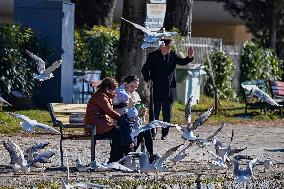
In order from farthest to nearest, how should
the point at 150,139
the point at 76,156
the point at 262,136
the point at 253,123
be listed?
the point at 253,123
the point at 262,136
the point at 76,156
the point at 150,139

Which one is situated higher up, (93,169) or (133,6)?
(133,6)

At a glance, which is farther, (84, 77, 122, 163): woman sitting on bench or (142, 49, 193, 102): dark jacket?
(142, 49, 193, 102): dark jacket

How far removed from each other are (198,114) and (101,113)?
9793 millimetres

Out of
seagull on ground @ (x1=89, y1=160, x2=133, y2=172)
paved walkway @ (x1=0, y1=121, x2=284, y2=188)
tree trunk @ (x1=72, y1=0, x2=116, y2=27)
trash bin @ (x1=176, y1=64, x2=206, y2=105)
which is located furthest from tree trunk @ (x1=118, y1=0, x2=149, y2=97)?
seagull on ground @ (x1=89, y1=160, x2=133, y2=172)

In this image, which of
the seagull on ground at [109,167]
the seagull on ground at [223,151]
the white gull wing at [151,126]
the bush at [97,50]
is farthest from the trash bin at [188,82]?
the seagull on ground at [109,167]

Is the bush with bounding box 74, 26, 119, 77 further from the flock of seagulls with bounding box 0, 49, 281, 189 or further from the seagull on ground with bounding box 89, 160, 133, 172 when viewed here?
the seagull on ground with bounding box 89, 160, 133, 172

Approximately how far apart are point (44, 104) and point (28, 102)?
75 cm

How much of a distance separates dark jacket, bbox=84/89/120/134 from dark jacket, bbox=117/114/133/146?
0.10 m

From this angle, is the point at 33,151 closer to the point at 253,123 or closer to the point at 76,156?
the point at 76,156

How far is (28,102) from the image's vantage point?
20.1 meters

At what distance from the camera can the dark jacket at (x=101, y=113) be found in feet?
40.7

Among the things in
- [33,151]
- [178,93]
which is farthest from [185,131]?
[178,93]

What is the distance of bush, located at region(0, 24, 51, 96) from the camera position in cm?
1997

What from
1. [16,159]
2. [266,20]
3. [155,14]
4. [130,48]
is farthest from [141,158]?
[266,20]
